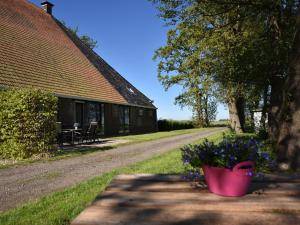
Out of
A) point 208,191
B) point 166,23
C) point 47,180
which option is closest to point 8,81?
point 166,23

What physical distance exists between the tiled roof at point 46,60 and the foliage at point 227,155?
14547 mm

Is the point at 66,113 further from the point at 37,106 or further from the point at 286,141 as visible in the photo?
the point at 286,141

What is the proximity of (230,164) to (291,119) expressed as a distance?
5064mm

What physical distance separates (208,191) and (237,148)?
17.8 inches

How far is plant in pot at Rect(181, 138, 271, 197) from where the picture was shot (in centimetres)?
266

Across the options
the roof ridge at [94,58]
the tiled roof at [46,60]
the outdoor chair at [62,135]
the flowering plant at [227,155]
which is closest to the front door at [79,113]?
the tiled roof at [46,60]

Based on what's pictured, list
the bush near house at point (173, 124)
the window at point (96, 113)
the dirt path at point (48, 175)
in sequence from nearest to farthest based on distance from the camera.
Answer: the dirt path at point (48, 175) < the window at point (96, 113) < the bush near house at point (173, 124)

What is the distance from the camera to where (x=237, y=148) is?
9.06ft

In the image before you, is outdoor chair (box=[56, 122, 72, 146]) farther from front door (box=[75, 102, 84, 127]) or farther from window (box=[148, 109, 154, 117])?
window (box=[148, 109, 154, 117])

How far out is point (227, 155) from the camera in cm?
270

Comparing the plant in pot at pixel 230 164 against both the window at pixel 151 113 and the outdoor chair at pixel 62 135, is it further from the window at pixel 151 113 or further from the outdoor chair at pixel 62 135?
the window at pixel 151 113

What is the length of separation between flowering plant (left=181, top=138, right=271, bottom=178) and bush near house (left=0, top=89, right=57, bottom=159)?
10467mm

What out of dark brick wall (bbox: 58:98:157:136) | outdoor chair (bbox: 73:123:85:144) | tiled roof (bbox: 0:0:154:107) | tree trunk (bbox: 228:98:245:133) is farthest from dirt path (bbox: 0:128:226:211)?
tree trunk (bbox: 228:98:245:133)

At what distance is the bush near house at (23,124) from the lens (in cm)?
1227
